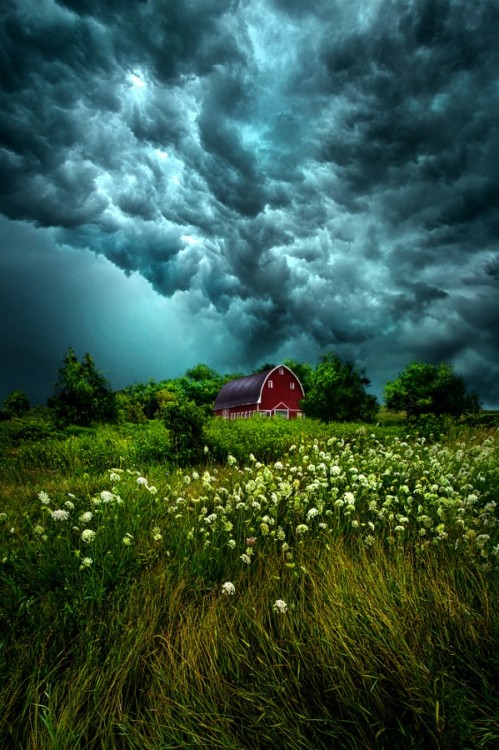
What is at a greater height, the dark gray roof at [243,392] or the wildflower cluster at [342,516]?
the dark gray roof at [243,392]

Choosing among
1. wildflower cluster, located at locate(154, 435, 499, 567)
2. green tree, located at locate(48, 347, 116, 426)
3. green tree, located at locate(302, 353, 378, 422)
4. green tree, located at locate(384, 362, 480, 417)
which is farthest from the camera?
green tree, located at locate(384, 362, 480, 417)

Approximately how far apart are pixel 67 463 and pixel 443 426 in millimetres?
11677

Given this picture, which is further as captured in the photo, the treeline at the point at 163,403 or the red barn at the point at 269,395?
the red barn at the point at 269,395

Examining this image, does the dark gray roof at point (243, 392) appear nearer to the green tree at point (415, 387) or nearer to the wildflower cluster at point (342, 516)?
the green tree at point (415, 387)

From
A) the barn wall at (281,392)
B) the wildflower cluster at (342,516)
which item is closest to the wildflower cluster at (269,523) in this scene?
the wildflower cluster at (342,516)

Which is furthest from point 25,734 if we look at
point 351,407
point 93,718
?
point 351,407

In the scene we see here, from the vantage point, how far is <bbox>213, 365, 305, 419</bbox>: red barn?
4722cm

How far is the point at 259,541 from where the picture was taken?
479cm

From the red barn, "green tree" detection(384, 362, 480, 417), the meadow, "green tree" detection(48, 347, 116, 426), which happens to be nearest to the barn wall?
the red barn

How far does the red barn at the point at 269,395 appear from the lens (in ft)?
155

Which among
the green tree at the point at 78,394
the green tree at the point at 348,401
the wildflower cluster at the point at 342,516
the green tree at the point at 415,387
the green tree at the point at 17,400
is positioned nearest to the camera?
the wildflower cluster at the point at 342,516

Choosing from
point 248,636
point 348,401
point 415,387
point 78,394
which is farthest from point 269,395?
point 248,636

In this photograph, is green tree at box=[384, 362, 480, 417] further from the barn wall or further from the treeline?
the barn wall

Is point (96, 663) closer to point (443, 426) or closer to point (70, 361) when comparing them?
point (443, 426)
